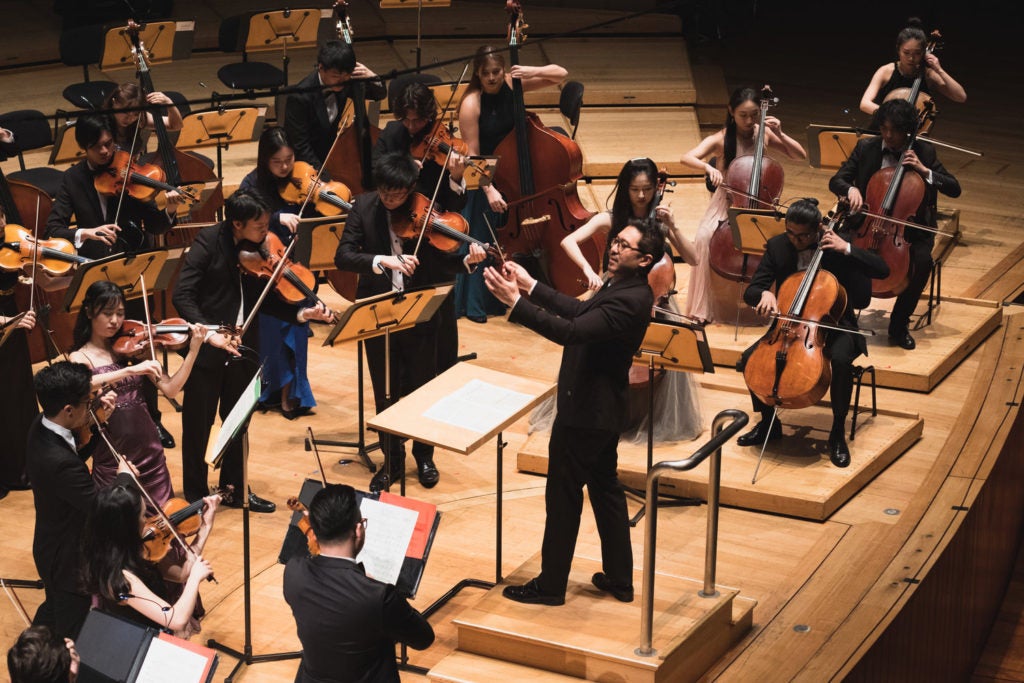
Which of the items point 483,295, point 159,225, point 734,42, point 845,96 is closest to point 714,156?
point 483,295

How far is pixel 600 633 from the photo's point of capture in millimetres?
4023

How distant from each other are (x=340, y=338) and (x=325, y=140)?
2.17 meters

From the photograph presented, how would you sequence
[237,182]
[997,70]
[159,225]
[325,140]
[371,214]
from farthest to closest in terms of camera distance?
1. [997,70]
2. [237,182]
3. [325,140]
4. [159,225]
5. [371,214]

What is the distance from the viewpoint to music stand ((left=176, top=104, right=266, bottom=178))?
621 centimetres

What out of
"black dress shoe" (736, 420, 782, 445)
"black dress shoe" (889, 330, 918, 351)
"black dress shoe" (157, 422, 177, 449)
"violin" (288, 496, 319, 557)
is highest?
"violin" (288, 496, 319, 557)

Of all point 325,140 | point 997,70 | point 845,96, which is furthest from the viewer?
point 997,70

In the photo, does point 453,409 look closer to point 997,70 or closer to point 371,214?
point 371,214

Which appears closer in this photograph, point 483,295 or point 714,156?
point 714,156

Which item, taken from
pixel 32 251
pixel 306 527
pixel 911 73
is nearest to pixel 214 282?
pixel 32 251

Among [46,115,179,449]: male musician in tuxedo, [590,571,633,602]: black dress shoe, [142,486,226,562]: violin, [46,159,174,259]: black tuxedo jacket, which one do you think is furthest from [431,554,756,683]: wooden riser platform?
[46,159,174,259]: black tuxedo jacket

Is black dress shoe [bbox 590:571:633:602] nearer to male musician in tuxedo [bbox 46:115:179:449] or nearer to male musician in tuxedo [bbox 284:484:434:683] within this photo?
male musician in tuxedo [bbox 284:484:434:683]

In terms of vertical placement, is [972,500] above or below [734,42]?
below

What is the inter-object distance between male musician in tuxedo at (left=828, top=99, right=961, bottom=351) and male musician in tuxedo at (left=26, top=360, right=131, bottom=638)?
333 centimetres

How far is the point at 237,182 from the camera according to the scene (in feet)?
24.2
